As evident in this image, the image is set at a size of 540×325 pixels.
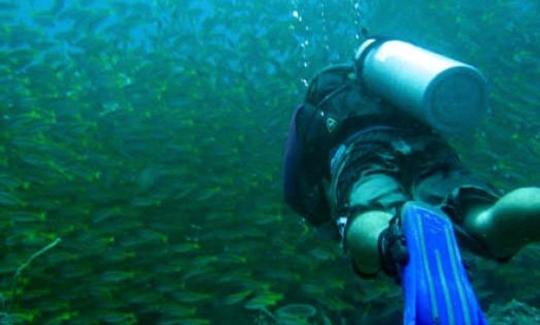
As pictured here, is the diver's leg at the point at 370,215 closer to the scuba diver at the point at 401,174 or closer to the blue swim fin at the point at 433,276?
the scuba diver at the point at 401,174

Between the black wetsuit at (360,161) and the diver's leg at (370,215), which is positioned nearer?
the diver's leg at (370,215)

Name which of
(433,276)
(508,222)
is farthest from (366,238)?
(508,222)

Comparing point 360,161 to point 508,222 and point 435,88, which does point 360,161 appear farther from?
point 508,222

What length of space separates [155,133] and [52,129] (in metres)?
1.35

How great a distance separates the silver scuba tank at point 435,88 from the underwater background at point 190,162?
3403 mm

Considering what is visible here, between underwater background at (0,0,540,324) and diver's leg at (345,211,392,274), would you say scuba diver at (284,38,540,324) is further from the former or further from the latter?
underwater background at (0,0,540,324)

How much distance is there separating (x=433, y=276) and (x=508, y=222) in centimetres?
65

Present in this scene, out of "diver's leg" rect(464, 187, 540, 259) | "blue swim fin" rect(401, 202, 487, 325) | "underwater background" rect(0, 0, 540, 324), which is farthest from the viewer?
"underwater background" rect(0, 0, 540, 324)

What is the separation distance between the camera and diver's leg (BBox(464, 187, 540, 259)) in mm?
2770

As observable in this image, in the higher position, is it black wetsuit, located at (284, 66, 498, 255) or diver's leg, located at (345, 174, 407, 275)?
black wetsuit, located at (284, 66, 498, 255)

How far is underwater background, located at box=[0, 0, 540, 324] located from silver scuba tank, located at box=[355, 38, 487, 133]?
134 inches

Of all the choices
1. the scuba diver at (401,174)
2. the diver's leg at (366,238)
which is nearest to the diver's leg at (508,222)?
the scuba diver at (401,174)

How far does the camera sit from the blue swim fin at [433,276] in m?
2.28

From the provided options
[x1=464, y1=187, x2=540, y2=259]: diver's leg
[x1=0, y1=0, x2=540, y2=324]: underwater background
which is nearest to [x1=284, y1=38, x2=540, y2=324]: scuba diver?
[x1=464, y1=187, x2=540, y2=259]: diver's leg
